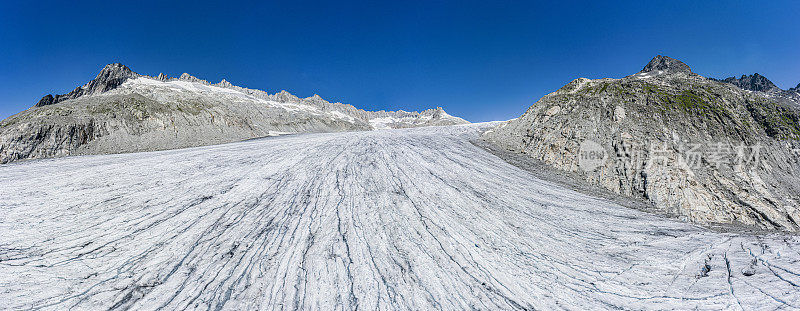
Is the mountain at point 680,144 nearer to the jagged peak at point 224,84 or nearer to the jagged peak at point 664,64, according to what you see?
the jagged peak at point 664,64

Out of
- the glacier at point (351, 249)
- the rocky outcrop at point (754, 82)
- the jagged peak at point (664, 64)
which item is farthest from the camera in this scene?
the rocky outcrop at point (754, 82)

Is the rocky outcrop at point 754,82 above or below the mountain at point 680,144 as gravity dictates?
above

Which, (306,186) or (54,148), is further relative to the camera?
(54,148)

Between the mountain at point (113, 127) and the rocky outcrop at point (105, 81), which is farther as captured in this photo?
the rocky outcrop at point (105, 81)

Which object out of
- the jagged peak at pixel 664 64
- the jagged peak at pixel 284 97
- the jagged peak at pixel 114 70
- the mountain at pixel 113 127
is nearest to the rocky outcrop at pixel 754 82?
the jagged peak at pixel 664 64

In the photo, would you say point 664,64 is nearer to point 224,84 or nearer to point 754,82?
point 754,82

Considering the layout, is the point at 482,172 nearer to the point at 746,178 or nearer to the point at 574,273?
the point at 574,273

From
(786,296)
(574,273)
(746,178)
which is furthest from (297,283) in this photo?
(746,178)
